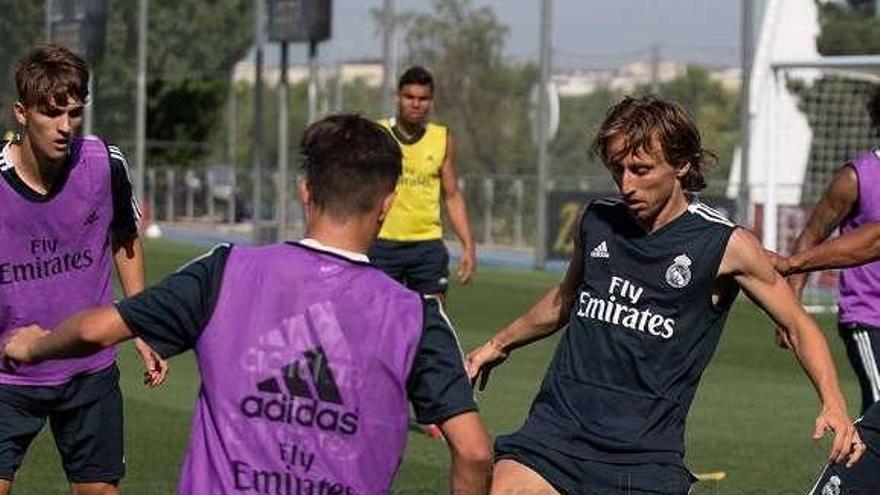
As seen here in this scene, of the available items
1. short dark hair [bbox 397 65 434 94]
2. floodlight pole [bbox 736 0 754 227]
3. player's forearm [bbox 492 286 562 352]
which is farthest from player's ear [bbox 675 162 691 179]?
floodlight pole [bbox 736 0 754 227]

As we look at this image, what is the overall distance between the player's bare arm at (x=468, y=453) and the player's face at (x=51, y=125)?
2.70 meters

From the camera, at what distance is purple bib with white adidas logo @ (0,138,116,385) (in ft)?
24.6

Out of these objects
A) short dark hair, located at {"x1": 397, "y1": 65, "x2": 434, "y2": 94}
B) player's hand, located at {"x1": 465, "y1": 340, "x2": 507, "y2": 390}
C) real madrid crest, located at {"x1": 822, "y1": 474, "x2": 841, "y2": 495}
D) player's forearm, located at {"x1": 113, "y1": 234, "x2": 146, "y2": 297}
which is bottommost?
real madrid crest, located at {"x1": 822, "y1": 474, "x2": 841, "y2": 495}

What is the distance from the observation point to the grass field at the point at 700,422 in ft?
36.6

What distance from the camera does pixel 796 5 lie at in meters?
34.7

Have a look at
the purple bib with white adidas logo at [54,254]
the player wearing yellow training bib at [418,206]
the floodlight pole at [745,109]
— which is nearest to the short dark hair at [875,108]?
the purple bib with white adidas logo at [54,254]

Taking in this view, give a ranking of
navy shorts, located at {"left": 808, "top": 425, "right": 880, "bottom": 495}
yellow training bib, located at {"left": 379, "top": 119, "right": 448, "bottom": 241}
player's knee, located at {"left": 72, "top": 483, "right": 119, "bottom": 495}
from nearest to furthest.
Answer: player's knee, located at {"left": 72, "top": 483, "right": 119, "bottom": 495}
navy shorts, located at {"left": 808, "top": 425, "right": 880, "bottom": 495}
yellow training bib, located at {"left": 379, "top": 119, "right": 448, "bottom": 241}

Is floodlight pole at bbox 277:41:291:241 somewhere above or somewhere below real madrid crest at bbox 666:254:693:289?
below

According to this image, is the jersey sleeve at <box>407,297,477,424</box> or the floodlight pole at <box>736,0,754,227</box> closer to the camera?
the jersey sleeve at <box>407,297,477,424</box>

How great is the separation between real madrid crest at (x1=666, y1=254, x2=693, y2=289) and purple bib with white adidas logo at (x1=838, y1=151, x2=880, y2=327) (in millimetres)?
2048

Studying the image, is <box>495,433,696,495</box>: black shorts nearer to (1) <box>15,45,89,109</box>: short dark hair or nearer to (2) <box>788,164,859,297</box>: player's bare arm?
(1) <box>15,45,89,109</box>: short dark hair

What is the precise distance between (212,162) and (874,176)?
179ft

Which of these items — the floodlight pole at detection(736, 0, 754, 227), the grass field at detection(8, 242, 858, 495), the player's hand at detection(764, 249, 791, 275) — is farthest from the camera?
the floodlight pole at detection(736, 0, 754, 227)

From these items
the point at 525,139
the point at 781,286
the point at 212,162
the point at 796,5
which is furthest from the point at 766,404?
the point at 212,162
